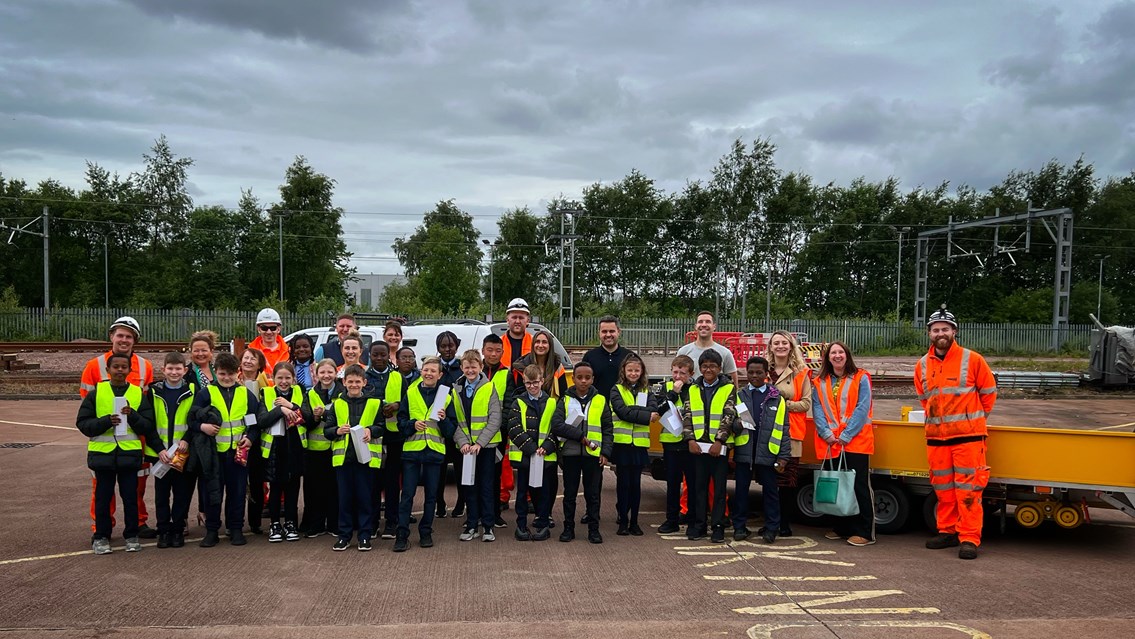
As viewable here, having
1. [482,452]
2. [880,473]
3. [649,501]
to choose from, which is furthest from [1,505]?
[880,473]

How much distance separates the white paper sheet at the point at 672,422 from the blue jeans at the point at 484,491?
167 centimetres

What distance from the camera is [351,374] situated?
7.50m

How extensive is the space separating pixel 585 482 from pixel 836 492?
7.58ft

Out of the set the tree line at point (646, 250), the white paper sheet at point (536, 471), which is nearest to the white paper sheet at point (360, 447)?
the white paper sheet at point (536, 471)

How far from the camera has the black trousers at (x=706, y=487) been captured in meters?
7.97

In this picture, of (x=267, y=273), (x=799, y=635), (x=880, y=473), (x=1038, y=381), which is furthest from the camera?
(x=267, y=273)

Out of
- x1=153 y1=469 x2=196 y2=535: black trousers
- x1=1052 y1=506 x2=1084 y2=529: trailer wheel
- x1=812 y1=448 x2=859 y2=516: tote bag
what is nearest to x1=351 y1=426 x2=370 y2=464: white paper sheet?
x1=153 y1=469 x2=196 y2=535: black trousers

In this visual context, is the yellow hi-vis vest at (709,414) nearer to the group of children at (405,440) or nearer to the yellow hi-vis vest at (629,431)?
the group of children at (405,440)

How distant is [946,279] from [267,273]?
4857 cm

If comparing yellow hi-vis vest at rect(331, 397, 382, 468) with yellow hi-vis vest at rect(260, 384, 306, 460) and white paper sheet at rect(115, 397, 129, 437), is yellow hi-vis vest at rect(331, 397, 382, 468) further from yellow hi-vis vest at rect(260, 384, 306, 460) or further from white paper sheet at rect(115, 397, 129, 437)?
white paper sheet at rect(115, 397, 129, 437)

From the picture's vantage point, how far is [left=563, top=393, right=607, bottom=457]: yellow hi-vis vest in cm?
790

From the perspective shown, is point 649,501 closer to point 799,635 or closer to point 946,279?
point 799,635

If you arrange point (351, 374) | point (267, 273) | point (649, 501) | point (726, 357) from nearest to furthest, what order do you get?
point (351, 374) → point (726, 357) → point (649, 501) → point (267, 273)

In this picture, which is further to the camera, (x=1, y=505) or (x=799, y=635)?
(x=1, y=505)
